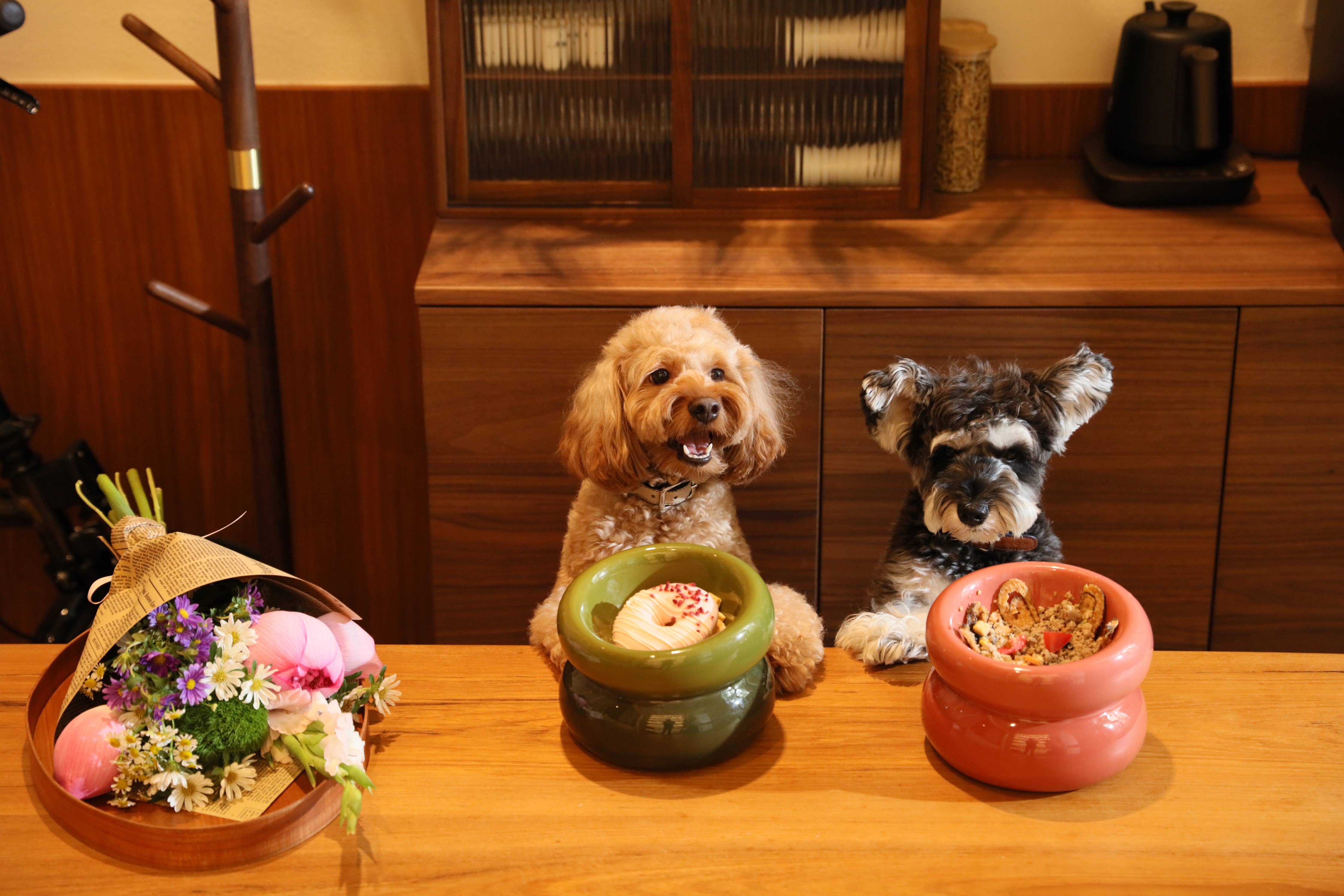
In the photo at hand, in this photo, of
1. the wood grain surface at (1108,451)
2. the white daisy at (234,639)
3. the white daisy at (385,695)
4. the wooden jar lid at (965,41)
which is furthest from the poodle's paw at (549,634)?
the wooden jar lid at (965,41)

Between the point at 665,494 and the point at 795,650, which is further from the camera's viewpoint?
the point at 665,494

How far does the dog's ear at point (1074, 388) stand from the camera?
Answer: 4.19 ft

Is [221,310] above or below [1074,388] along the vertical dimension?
below

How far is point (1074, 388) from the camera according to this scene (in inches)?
50.6

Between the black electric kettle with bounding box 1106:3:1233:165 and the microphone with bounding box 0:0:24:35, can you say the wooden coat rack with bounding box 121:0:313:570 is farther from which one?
the black electric kettle with bounding box 1106:3:1233:165

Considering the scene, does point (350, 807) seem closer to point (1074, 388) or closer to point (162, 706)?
point (162, 706)

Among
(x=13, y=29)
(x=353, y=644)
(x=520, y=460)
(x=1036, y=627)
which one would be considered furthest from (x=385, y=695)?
(x=13, y=29)

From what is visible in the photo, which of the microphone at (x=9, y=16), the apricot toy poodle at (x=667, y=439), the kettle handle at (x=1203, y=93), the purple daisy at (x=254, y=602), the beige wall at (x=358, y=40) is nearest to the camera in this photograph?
the purple daisy at (x=254, y=602)

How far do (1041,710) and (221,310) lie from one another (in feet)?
5.74

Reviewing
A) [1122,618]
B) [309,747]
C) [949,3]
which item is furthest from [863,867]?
[949,3]

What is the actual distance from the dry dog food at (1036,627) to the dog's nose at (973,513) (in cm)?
19

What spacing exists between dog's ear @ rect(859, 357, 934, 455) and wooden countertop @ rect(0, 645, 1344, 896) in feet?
1.02

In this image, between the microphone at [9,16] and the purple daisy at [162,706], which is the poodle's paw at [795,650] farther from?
the microphone at [9,16]

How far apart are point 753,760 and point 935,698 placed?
16 cm
